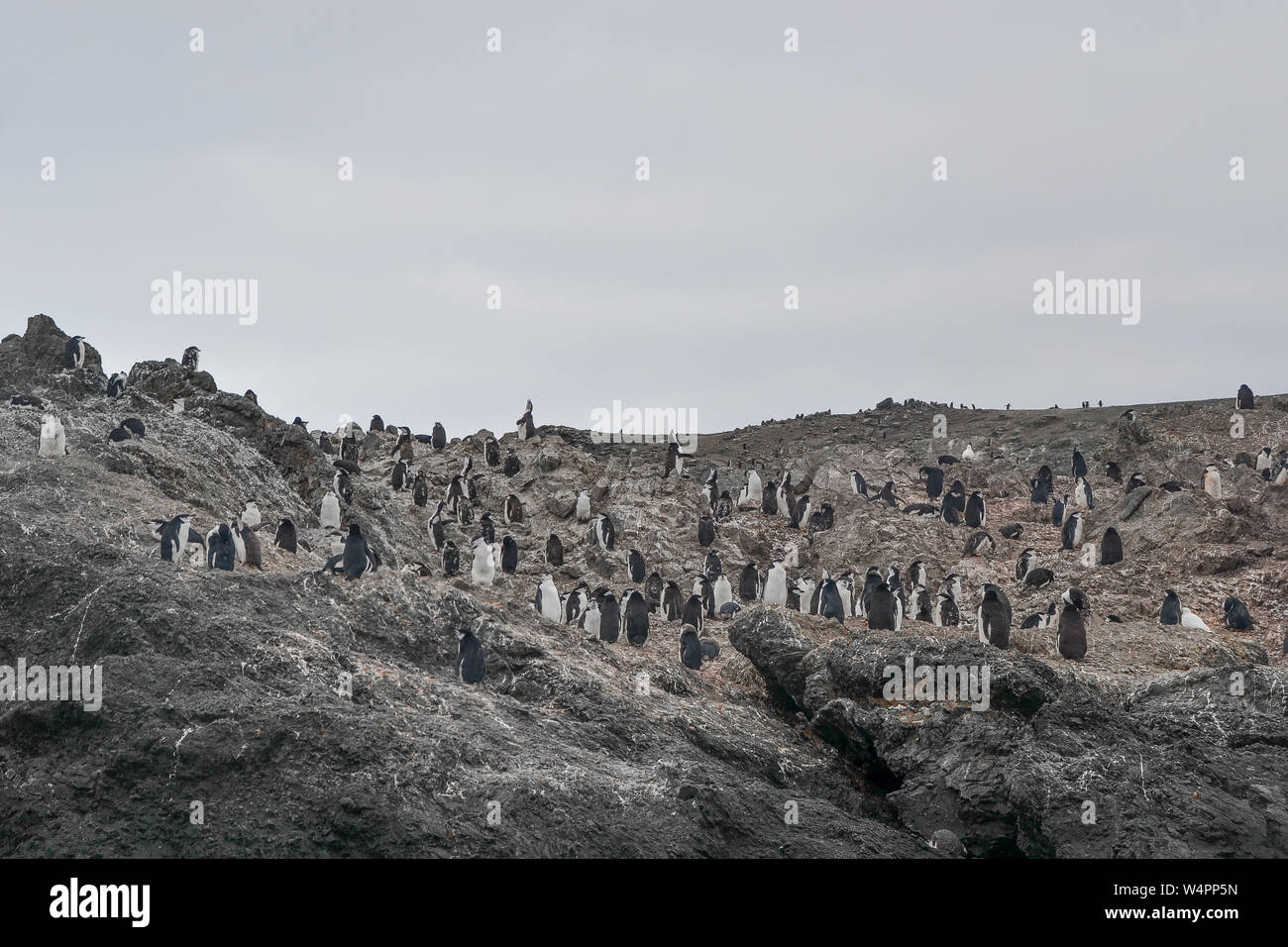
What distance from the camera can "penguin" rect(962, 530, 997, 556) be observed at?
1244 inches

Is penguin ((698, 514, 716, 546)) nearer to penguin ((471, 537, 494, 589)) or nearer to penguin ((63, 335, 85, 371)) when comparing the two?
penguin ((471, 537, 494, 589))

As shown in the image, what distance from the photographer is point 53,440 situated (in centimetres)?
2102

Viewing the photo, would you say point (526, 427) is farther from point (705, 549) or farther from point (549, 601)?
point (549, 601)

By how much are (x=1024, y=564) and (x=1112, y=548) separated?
7.04 feet

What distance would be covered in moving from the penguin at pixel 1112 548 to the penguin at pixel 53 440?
76.8ft

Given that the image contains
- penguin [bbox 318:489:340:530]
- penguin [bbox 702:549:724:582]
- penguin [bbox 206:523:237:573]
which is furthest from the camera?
penguin [bbox 702:549:724:582]

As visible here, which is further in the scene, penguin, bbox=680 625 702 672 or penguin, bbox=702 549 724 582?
penguin, bbox=702 549 724 582

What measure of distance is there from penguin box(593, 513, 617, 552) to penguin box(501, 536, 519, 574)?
261 cm

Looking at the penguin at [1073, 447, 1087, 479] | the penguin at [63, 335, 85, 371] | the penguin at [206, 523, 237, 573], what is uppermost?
the penguin at [63, 335, 85, 371]

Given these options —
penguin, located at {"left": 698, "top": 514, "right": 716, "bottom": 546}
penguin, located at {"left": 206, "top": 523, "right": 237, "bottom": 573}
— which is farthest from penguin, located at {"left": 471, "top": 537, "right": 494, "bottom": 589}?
penguin, located at {"left": 698, "top": 514, "right": 716, "bottom": 546}

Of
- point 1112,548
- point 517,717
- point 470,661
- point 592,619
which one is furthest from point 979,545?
point 517,717

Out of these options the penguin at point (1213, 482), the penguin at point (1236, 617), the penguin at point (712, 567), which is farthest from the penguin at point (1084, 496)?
the penguin at point (712, 567)
